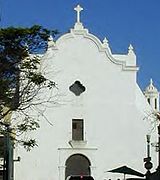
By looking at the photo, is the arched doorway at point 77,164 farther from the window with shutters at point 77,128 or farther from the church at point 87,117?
the window with shutters at point 77,128

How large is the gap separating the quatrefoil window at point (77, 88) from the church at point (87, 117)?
0.18 feet

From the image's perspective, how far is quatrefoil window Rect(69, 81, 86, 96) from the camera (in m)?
51.1

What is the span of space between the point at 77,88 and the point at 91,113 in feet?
7.33

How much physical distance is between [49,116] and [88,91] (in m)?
3.64

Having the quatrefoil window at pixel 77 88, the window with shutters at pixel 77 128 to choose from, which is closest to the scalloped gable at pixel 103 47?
the quatrefoil window at pixel 77 88

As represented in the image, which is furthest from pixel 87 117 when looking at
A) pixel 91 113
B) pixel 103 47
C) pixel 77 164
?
pixel 103 47

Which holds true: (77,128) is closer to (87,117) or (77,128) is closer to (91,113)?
(87,117)

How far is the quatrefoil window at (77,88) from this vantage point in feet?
168

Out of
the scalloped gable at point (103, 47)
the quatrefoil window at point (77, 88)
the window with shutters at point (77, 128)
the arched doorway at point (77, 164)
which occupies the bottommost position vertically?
the arched doorway at point (77, 164)

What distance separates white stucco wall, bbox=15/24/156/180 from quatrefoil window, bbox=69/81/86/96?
0.93ft

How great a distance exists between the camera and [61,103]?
5081 cm

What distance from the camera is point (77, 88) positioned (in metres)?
51.2

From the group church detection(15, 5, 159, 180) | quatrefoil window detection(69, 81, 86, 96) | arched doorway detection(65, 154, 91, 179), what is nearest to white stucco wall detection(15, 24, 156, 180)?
church detection(15, 5, 159, 180)

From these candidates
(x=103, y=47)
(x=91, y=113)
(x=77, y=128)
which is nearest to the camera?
(x=77, y=128)
